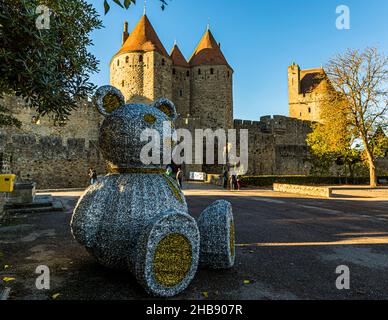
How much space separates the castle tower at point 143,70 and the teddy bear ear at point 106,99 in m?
26.5

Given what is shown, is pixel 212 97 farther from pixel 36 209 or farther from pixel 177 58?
pixel 36 209

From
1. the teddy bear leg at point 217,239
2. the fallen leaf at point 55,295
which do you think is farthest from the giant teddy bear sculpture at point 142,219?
the fallen leaf at point 55,295

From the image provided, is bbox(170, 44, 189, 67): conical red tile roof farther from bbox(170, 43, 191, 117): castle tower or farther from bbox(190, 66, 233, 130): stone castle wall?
bbox(190, 66, 233, 130): stone castle wall

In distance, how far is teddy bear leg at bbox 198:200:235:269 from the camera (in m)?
3.55

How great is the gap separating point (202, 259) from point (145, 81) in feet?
94.9

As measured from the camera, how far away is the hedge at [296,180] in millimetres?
22766

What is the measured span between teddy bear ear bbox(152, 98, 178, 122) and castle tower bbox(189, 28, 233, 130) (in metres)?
28.4

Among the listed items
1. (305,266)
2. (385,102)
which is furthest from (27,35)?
(385,102)

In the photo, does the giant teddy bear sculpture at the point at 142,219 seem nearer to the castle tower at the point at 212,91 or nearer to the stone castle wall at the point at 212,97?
the castle tower at the point at 212,91

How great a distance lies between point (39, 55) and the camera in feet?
10.0

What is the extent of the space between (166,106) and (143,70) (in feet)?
92.9

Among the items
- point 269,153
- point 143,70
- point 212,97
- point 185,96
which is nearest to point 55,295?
point 143,70

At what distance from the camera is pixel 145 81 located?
30.3 metres
